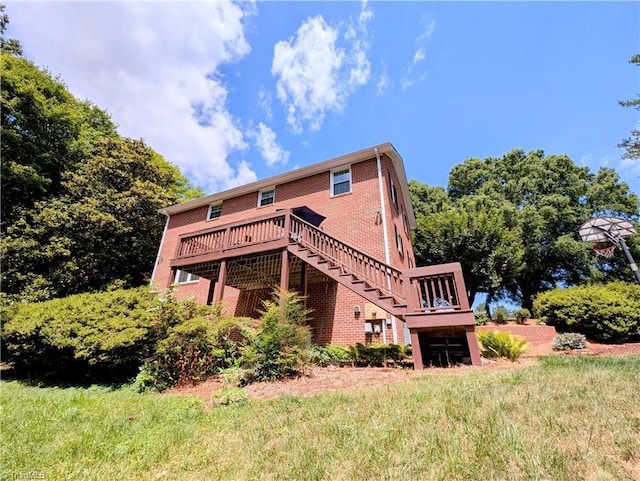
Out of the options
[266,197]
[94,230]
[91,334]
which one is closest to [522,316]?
[266,197]

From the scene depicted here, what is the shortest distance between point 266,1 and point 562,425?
13337mm

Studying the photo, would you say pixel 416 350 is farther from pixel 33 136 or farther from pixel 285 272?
pixel 33 136

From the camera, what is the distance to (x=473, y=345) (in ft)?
20.9

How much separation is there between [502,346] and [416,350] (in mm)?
2521

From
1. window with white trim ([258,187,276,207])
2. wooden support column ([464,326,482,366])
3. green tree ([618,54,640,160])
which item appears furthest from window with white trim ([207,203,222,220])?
green tree ([618,54,640,160])

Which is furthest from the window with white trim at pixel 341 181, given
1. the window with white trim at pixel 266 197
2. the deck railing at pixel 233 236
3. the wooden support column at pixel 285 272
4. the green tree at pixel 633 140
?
the green tree at pixel 633 140

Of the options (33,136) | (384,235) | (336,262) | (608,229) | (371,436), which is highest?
(33,136)

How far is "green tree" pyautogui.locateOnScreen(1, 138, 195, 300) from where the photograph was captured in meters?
13.9

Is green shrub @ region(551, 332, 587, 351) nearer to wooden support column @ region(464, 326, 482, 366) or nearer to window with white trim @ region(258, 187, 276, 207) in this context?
wooden support column @ region(464, 326, 482, 366)

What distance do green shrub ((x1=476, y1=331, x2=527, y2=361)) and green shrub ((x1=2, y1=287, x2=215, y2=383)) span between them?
761cm

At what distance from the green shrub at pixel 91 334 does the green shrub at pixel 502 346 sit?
7.61m

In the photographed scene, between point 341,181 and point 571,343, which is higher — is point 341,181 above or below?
above

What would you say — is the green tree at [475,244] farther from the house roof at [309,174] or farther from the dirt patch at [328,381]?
the dirt patch at [328,381]

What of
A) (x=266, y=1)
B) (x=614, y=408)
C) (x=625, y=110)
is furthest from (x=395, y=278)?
(x=625, y=110)
